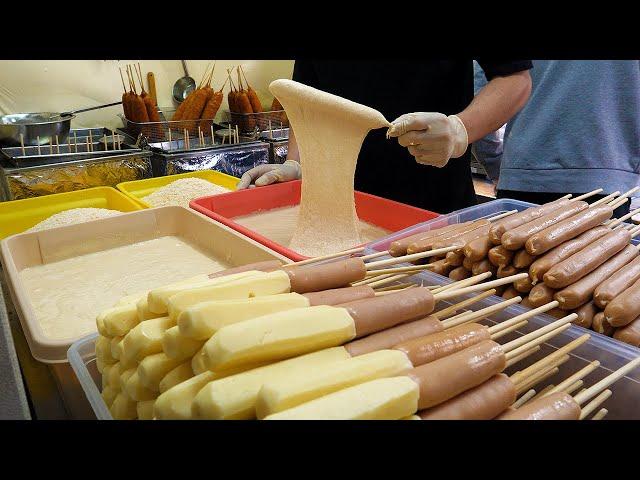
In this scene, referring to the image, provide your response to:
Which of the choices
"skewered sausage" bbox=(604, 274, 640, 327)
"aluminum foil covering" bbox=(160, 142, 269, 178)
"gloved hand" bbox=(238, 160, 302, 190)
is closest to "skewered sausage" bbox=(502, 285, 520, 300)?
"skewered sausage" bbox=(604, 274, 640, 327)

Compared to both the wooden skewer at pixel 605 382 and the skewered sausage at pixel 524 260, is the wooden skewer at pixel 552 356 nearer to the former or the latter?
the wooden skewer at pixel 605 382

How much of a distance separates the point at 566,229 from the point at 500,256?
0.22 metres

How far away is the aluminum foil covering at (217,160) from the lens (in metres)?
3.31

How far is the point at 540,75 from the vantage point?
9.48 feet

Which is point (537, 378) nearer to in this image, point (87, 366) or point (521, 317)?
point (521, 317)

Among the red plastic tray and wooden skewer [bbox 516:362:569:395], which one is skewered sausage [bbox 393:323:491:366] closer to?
wooden skewer [bbox 516:362:569:395]

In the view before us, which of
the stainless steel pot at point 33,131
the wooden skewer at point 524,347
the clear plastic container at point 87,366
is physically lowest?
the clear plastic container at point 87,366

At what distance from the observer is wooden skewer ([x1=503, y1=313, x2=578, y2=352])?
0.99 metres

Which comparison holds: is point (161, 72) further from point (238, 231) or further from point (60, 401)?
point (60, 401)

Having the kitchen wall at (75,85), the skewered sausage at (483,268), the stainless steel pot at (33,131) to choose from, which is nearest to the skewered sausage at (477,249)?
the skewered sausage at (483,268)

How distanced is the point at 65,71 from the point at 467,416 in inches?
181

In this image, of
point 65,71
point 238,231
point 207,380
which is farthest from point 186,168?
point 207,380

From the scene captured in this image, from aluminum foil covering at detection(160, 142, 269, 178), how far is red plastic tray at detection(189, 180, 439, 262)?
0.98m

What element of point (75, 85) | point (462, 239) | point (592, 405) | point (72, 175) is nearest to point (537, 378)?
point (592, 405)
